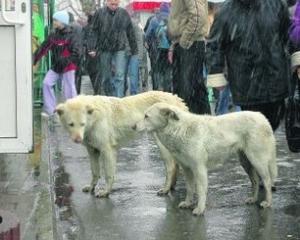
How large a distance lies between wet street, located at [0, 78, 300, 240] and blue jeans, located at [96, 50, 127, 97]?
4559mm

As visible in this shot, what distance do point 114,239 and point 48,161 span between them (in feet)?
10.6

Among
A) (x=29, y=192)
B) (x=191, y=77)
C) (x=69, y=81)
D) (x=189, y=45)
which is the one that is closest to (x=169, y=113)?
(x=29, y=192)

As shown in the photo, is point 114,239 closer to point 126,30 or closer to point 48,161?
point 48,161

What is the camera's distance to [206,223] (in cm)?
614

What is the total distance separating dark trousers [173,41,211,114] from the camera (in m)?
8.83

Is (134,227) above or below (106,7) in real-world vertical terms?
below

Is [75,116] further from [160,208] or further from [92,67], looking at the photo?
[92,67]

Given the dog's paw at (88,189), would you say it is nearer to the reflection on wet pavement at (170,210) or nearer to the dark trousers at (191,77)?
the reflection on wet pavement at (170,210)

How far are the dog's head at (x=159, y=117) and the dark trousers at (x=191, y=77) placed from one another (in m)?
2.57

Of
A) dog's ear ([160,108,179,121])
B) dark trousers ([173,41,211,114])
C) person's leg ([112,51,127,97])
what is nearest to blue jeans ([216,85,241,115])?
person's leg ([112,51,127,97])

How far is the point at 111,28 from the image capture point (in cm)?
1359

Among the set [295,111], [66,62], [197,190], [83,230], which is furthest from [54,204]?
[66,62]

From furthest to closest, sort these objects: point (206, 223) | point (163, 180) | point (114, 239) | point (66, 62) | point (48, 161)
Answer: point (66, 62) → point (48, 161) → point (163, 180) → point (206, 223) → point (114, 239)

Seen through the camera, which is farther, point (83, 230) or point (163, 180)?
point (163, 180)
